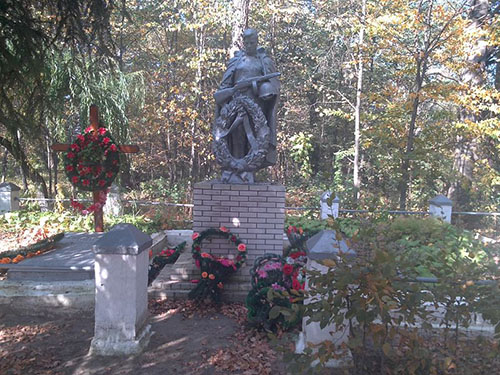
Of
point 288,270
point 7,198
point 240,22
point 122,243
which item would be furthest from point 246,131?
point 7,198

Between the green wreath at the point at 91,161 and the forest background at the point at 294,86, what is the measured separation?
0.52 m

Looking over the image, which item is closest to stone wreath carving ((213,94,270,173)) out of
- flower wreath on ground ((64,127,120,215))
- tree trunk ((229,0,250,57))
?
flower wreath on ground ((64,127,120,215))

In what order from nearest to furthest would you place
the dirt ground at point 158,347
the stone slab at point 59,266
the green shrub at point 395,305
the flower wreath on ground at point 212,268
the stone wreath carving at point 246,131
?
the green shrub at point 395,305 → the dirt ground at point 158,347 → the flower wreath on ground at point 212,268 → the stone slab at point 59,266 → the stone wreath carving at point 246,131

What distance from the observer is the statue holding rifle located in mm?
5555

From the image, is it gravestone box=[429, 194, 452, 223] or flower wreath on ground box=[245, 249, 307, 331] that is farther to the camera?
gravestone box=[429, 194, 452, 223]

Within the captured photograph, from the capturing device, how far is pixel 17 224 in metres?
9.38

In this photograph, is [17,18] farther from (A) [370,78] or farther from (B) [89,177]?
(A) [370,78]

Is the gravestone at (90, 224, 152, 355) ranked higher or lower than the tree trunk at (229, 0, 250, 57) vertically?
lower

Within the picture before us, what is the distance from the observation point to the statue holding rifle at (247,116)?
555 cm

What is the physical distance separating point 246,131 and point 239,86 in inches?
26.5

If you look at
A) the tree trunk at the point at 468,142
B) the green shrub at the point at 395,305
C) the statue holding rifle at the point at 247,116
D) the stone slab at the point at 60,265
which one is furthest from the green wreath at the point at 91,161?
the tree trunk at the point at 468,142

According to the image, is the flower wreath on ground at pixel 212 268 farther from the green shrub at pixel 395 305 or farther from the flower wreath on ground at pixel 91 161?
the flower wreath on ground at pixel 91 161

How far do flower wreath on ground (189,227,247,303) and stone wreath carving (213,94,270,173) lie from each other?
42.0 inches

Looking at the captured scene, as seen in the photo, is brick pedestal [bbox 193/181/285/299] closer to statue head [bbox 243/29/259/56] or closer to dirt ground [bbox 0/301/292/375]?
dirt ground [bbox 0/301/292/375]
